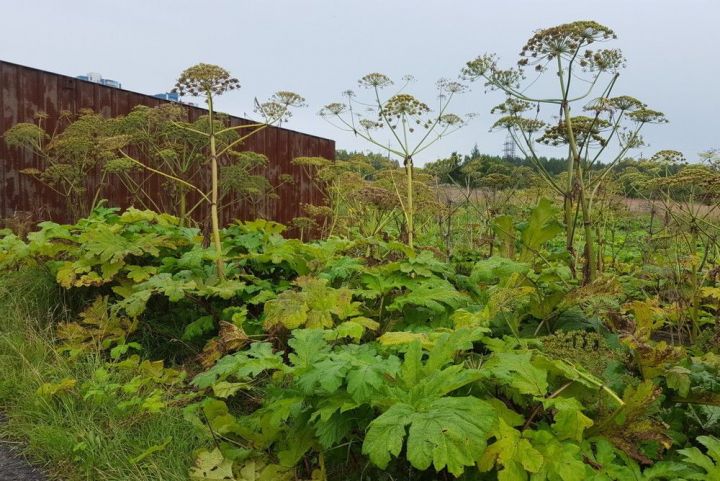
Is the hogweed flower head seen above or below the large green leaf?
above

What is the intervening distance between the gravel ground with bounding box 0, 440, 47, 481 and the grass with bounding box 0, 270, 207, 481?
0.17 feet

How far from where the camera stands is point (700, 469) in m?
1.94

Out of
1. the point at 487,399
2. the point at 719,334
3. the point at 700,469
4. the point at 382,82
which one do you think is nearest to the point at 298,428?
the point at 487,399

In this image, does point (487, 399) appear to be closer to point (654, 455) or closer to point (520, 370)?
point (520, 370)

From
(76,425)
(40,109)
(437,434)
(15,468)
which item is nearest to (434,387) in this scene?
(437,434)

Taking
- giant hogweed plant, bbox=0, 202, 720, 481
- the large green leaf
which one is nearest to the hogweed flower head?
giant hogweed plant, bbox=0, 202, 720, 481

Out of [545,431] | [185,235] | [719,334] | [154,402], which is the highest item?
[185,235]

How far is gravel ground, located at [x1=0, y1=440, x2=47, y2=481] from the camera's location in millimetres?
2574

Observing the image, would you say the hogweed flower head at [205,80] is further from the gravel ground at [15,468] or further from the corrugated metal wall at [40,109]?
the corrugated metal wall at [40,109]

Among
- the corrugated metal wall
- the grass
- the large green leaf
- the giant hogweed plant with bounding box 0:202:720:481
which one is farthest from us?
the corrugated metal wall

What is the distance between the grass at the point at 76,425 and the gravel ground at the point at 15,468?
0.05 metres

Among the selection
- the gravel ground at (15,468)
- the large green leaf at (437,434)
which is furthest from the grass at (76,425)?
the large green leaf at (437,434)

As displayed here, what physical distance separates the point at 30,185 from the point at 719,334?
8.39 meters

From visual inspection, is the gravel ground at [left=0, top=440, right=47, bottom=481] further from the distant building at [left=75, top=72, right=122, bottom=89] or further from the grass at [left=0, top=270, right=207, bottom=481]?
the distant building at [left=75, top=72, right=122, bottom=89]
